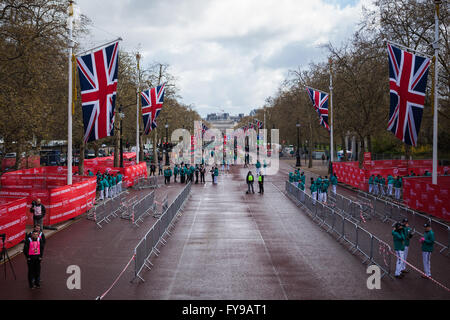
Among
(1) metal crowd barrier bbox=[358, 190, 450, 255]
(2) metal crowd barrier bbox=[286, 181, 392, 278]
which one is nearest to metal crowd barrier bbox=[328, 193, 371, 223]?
(2) metal crowd barrier bbox=[286, 181, 392, 278]

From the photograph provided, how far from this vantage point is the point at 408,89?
17.5 meters

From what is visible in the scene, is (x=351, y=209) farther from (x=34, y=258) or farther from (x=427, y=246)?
(x=34, y=258)

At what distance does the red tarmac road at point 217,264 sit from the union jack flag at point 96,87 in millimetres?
4276

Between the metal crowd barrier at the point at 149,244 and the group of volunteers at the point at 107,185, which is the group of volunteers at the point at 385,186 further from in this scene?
the group of volunteers at the point at 107,185

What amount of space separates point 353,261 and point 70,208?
12.4m

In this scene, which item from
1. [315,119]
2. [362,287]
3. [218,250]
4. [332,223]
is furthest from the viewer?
[315,119]

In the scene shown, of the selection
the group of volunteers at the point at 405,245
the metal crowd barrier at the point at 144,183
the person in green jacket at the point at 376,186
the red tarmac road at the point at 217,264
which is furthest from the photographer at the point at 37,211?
the person in green jacket at the point at 376,186

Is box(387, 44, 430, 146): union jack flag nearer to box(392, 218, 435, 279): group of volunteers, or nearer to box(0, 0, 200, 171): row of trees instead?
box(392, 218, 435, 279): group of volunteers

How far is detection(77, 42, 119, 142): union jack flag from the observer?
17.0 meters

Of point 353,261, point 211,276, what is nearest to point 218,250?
point 211,276

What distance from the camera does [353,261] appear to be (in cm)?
1266

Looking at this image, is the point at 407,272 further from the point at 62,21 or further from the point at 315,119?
the point at 315,119
